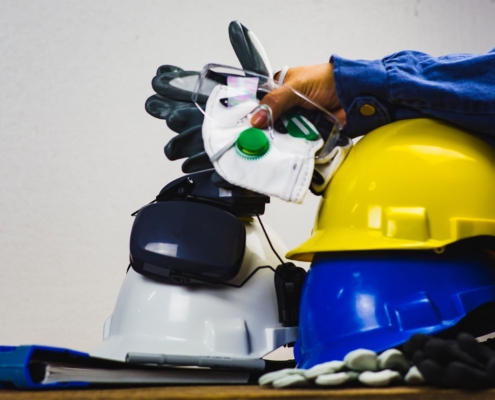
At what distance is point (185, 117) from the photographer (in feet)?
2.25

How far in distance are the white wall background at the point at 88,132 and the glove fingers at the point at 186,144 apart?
642mm

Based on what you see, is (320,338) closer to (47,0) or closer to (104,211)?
(104,211)

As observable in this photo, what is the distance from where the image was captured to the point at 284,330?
65 cm

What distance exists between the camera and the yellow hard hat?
1.75 feet

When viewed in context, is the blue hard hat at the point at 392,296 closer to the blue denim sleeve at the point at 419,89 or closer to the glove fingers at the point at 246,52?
the blue denim sleeve at the point at 419,89

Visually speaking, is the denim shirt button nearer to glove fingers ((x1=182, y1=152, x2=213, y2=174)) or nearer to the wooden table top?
glove fingers ((x1=182, y1=152, x2=213, y2=174))

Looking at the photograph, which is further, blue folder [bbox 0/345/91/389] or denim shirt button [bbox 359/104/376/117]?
denim shirt button [bbox 359/104/376/117]

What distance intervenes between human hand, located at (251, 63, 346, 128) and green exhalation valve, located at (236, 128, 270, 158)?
0.06 ft

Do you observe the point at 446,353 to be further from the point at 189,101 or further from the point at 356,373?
the point at 189,101

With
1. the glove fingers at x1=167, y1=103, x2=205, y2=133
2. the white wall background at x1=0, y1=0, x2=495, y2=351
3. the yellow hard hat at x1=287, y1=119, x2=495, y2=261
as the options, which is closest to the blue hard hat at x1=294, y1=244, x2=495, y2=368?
the yellow hard hat at x1=287, y1=119, x2=495, y2=261

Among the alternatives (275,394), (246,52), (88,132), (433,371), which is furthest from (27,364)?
(88,132)

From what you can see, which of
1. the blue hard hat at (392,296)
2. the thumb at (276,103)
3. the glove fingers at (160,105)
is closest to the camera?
the blue hard hat at (392,296)

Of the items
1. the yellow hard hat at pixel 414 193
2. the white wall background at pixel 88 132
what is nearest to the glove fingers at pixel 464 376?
the yellow hard hat at pixel 414 193

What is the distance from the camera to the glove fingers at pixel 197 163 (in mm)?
667
